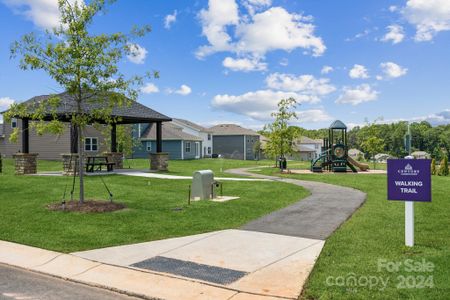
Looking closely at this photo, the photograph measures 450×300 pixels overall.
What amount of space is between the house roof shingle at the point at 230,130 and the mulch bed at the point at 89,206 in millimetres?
52683

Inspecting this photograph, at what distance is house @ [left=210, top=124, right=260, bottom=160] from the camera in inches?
2562

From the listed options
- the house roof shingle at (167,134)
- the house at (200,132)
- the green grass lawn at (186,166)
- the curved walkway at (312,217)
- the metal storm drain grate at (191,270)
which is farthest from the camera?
the house at (200,132)

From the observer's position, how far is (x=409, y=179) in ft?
24.9

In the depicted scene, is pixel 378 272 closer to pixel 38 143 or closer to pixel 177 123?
pixel 38 143

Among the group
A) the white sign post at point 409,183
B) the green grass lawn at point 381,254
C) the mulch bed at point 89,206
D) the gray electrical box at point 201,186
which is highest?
the white sign post at point 409,183

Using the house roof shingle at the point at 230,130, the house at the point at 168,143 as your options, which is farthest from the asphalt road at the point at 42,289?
the house roof shingle at the point at 230,130

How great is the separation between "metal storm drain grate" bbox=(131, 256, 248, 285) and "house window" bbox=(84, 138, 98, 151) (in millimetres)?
35445

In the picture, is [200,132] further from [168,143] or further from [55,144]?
[55,144]

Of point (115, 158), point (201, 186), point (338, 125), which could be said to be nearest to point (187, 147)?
point (338, 125)

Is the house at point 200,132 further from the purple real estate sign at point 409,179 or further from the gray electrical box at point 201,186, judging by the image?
the purple real estate sign at point 409,179

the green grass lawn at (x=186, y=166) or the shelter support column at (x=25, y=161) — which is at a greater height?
the shelter support column at (x=25, y=161)

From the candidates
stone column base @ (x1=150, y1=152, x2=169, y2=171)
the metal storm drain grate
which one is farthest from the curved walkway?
stone column base @ (x1=150, y1=152, x2=169, y2=171)

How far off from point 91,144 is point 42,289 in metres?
36.7

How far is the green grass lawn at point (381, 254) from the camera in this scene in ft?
17.5
